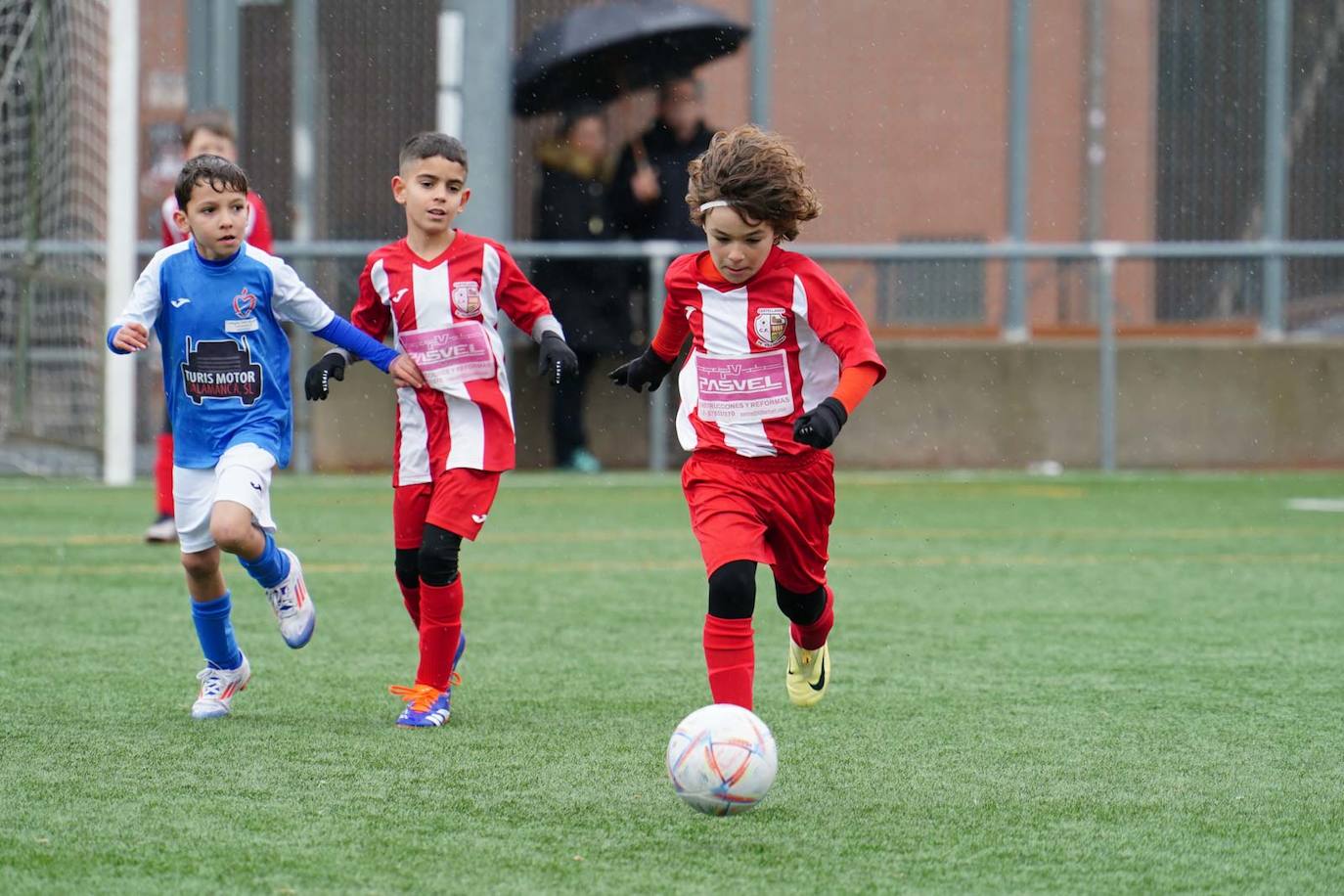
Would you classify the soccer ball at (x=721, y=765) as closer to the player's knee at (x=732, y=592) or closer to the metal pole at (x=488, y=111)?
the player's knee at (x=732, y=592)

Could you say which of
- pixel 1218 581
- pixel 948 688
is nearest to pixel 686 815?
pixel 948 688

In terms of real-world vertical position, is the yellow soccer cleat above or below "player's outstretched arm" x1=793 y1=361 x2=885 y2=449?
below

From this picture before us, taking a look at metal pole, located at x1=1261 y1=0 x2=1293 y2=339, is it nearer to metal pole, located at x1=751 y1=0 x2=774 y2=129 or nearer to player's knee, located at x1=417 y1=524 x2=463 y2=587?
metal pole, located at x1=751 y1=0 x2=774 y2=129

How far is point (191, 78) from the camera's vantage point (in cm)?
1343

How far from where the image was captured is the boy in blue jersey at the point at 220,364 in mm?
4883

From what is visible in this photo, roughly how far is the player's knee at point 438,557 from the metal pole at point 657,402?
7733 millimetres

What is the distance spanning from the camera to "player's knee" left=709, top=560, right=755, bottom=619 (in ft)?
13.5

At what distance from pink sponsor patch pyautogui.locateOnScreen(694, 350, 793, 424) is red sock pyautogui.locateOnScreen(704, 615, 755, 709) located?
1.85 feet

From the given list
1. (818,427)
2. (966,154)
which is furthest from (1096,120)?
(818,427)

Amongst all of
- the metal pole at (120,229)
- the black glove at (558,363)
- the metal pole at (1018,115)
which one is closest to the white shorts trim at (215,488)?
the black glove at (558,363)

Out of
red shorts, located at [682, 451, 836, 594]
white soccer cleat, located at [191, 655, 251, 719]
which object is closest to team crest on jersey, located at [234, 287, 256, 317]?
white soccer cleat, located at [191, 655, 251, 719]

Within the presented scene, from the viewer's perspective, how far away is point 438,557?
4859mm

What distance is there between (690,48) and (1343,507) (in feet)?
19.3

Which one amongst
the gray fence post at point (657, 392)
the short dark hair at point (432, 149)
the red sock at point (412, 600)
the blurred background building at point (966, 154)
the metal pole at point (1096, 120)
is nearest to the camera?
the short dark hair at point (432, 149)
